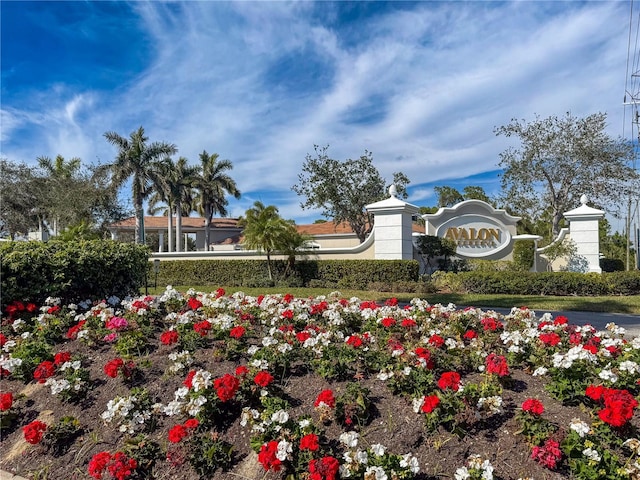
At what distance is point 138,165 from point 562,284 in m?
27.2

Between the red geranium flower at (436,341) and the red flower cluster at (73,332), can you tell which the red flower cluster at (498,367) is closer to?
the red geranium flower at (436,341)

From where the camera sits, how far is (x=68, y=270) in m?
6.22

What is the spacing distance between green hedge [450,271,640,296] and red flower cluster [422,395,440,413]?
11.3m

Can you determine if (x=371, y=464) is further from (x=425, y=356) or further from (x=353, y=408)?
(x=425, y=356)

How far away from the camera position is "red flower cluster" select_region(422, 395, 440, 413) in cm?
298

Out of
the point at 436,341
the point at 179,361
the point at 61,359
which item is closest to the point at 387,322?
the point at 436,341

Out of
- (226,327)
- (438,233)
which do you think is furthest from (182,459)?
(438,233)

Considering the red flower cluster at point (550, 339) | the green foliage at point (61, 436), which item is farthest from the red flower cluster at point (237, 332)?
the red flower cluster at point (550, 339)

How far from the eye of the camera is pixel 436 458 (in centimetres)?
285

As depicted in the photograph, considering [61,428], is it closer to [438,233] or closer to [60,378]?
[60,378]

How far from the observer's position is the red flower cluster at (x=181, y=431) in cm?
293

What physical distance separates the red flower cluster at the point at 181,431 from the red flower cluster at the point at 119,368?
1.07 metres

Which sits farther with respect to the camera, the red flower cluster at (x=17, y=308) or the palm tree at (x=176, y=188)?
the palm tree at (x=176, y=188)

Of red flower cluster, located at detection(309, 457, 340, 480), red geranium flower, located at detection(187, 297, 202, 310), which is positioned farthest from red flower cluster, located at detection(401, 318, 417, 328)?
red geranium flower, located at detection(187, 297, 202, 310)
